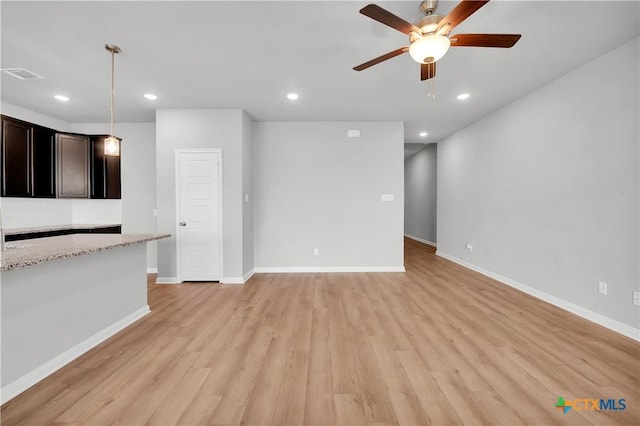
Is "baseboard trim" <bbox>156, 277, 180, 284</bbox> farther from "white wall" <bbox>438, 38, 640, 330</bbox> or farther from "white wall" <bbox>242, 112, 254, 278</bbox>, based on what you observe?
"white wall" <bbox>438, 38, 640, 330</bbox>

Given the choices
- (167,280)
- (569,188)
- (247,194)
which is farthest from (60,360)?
(569,188)

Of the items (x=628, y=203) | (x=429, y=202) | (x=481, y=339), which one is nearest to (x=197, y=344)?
(x=481, y=339)

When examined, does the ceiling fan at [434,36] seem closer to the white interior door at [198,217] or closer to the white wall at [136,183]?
the white interior door at [198,217]

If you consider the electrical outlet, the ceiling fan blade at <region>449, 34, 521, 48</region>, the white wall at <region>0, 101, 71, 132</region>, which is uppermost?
the white wall at <region>0, 101, 71, 132</region>

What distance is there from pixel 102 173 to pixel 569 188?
23.9 feet

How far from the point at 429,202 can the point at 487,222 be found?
11.3ft

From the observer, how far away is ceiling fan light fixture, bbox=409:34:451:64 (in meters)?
1.93

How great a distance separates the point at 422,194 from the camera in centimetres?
868

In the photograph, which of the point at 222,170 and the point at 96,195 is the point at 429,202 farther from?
the point at 96,195

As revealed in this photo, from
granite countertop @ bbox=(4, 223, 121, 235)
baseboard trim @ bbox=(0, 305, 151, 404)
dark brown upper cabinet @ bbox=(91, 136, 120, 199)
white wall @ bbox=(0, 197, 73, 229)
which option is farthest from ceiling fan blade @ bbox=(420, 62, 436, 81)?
white wall @ bbox=(0, 197, 73, 229)

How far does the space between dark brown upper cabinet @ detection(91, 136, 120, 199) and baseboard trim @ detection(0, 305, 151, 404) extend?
3.14m

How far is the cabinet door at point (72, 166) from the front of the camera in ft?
15.0

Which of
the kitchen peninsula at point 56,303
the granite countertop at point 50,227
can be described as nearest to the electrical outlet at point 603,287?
the kitchen peninsula at point 56,303

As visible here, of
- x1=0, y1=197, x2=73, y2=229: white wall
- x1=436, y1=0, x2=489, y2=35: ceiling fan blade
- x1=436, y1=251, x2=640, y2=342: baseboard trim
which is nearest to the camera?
x1=436, y1=0, x2=489, y2=35: ceiling fan blade
